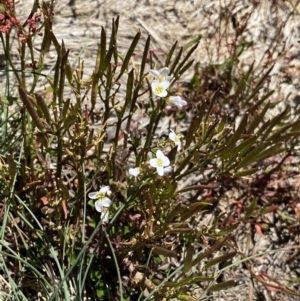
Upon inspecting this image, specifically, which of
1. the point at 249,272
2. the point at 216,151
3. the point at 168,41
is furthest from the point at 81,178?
the point at 168,41

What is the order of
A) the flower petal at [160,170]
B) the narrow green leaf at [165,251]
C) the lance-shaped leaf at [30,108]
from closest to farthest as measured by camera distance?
the lance-shaped leaf at [30,108]
the flower petal at [160,170]
the narrow green leaf at [165,251]

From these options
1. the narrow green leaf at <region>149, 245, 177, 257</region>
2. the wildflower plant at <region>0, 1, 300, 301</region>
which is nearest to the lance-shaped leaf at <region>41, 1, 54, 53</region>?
the wildflower plant at <region>0, 1, 300, 301</region>

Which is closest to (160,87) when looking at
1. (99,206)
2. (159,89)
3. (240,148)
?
(159,89)

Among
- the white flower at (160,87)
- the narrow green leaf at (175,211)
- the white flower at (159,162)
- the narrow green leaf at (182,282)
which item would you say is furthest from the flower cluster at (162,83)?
the narrow green leaf at (182,282)

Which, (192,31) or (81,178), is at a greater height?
(192,31)

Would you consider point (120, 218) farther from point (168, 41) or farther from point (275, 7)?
point (275, 7)

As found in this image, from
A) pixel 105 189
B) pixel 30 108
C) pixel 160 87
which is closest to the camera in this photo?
pixel 30 108

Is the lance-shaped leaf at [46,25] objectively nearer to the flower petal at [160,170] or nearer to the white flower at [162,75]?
the white flower at [162,75]

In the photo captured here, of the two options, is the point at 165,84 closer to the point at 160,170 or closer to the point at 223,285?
the point at 160,170
